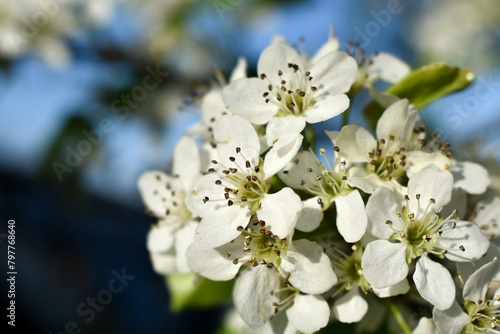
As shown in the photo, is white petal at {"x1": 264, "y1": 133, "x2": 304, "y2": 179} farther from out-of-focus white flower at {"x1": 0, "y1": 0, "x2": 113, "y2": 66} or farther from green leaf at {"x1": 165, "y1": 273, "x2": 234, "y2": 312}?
out-of-focus white flower at {"x1": 0, "y1": 0, "x2": 113, "y2": 66}

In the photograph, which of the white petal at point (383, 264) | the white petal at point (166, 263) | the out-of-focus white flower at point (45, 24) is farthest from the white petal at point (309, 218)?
the out-of-focus white flower at point (45, 24)

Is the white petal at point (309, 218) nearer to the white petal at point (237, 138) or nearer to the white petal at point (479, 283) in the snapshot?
the white petal at point (237, 138)

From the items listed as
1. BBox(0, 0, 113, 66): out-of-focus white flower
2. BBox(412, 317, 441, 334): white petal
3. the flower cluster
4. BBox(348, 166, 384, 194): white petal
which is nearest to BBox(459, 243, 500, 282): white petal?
the flower cluster

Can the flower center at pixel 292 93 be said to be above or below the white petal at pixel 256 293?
above

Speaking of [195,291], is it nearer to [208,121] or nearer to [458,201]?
[208,121]

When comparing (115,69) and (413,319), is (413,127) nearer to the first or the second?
(413,319)

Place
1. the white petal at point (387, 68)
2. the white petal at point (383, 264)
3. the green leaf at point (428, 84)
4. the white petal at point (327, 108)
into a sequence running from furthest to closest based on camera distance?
the white petal at point (387, 68) < the green leaf at point (428, 84) < the white petal at point (327, 108) < the white petal at point (383, 264)

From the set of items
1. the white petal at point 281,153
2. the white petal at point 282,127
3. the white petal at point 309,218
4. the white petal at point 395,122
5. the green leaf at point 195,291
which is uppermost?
the white petal at point 282,127

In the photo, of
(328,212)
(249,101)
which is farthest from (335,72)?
(328,212)
